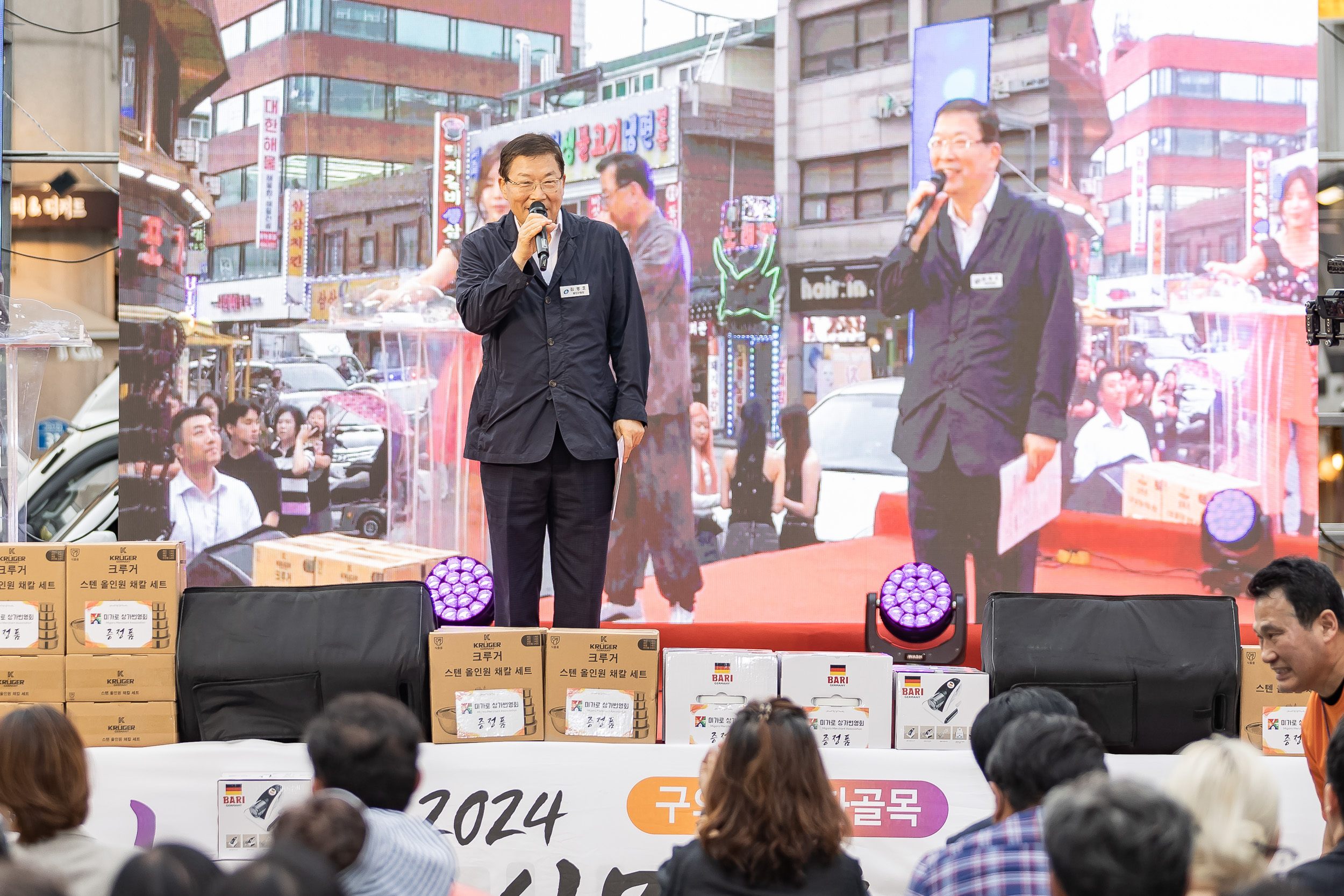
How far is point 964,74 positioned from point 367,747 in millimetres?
4028

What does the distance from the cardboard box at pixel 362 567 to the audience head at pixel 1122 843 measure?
3691mm

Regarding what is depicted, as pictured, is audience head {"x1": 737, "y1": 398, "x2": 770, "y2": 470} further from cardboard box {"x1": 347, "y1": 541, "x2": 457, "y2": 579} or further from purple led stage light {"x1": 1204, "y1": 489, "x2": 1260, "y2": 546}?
purple led stage light {"x1": 1204, "y1": 489, "x2": 1260, "y2": 546}

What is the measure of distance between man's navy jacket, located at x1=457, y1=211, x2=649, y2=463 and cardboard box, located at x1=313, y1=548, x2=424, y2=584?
173 cm

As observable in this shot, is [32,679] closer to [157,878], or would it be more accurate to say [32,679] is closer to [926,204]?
[157,878]

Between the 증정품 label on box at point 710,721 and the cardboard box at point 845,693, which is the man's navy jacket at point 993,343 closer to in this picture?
the cardboard box at point 845,693

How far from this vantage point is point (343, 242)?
190 inches

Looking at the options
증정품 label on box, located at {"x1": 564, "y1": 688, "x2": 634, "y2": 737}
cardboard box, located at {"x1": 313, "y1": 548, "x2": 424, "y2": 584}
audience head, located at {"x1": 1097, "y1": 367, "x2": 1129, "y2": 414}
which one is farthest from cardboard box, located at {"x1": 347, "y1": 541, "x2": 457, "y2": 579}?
audience head, located at {"x1": 1097, "y1": 367, "x2": 1129, "y2": 414}

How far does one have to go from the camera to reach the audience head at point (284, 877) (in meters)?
1.07

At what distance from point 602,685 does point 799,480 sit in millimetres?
2199

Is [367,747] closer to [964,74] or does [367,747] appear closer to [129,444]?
[129,444]

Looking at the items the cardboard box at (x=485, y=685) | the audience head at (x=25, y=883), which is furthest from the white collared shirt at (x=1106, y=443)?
the audience head at (x=25, y=883)

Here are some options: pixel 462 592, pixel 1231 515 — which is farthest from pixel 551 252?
pixel 1231 515

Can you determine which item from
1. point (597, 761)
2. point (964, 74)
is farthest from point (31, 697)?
point (964, 74)

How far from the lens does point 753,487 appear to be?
4812 mm
